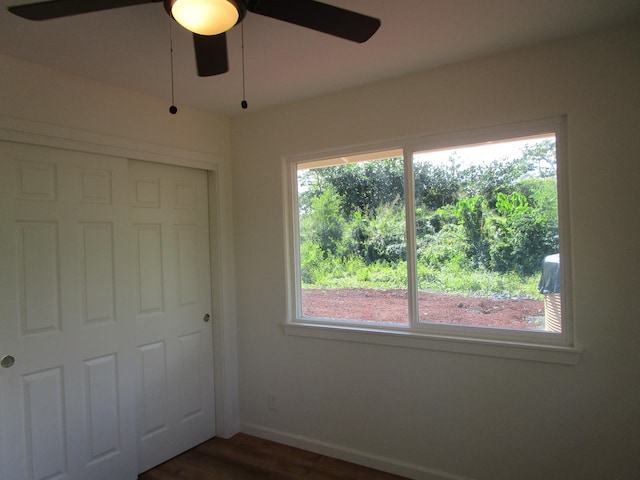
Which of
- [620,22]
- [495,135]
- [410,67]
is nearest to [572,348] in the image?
[495,135]

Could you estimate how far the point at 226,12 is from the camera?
1246 mm

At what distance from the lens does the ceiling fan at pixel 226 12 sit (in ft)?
3.97

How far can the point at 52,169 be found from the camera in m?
2.24

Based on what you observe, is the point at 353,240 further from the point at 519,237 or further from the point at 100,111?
the point at 100,111

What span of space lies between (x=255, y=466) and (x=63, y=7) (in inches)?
106

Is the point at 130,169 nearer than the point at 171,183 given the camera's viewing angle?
Yes

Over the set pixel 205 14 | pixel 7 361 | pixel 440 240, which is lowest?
pixel 7 361

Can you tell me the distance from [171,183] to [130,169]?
306mm

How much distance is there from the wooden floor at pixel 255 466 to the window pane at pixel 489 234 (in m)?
1.12

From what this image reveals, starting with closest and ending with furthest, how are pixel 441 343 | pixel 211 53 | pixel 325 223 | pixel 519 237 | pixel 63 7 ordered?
pixel 63 7, pixel 211 53, pixel 519 237, pixel 441 343, pixel 325 223

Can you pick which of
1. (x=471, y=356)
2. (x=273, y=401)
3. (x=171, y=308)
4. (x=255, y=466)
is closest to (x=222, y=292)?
(x=171, y=308)

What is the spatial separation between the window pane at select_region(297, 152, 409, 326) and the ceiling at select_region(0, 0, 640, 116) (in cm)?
63

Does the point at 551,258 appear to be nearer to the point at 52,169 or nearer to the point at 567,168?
the point at 567,168

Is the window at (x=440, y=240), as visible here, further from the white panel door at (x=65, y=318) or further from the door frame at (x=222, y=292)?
the white panel door at (x=65, y=318)
